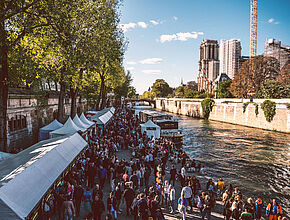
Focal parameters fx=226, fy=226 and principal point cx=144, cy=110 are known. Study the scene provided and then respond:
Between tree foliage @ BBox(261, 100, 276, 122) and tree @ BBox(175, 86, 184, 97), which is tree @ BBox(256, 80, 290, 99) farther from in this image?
tree @ BBox(175, 86, 184, 97)

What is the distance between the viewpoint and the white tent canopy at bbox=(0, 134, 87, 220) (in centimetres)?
594

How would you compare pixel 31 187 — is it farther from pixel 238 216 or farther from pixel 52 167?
pixel 238 216

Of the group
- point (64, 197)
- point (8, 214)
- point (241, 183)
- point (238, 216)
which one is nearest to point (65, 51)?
point (64, 197)

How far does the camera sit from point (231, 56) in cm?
17138

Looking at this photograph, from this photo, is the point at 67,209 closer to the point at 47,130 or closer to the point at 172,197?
the point at 172,197

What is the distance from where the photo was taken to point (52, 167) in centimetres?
902

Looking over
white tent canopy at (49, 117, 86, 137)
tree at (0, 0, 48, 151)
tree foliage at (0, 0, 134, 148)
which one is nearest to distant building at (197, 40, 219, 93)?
tree foliage at (0, 0, 134, 148)

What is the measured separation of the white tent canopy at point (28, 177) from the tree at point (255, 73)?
2261 inches

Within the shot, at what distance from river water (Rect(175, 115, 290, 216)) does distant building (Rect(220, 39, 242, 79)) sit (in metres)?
145

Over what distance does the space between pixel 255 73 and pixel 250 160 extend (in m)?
43.1

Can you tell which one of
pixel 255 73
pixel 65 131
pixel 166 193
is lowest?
pixel 166 193

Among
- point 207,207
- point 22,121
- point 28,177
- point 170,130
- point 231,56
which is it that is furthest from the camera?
Result: point 231,56

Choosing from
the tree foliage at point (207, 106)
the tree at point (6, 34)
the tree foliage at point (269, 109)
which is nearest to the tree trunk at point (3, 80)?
the tree at point (6, 34)

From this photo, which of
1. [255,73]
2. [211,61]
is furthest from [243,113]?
[211,61]
